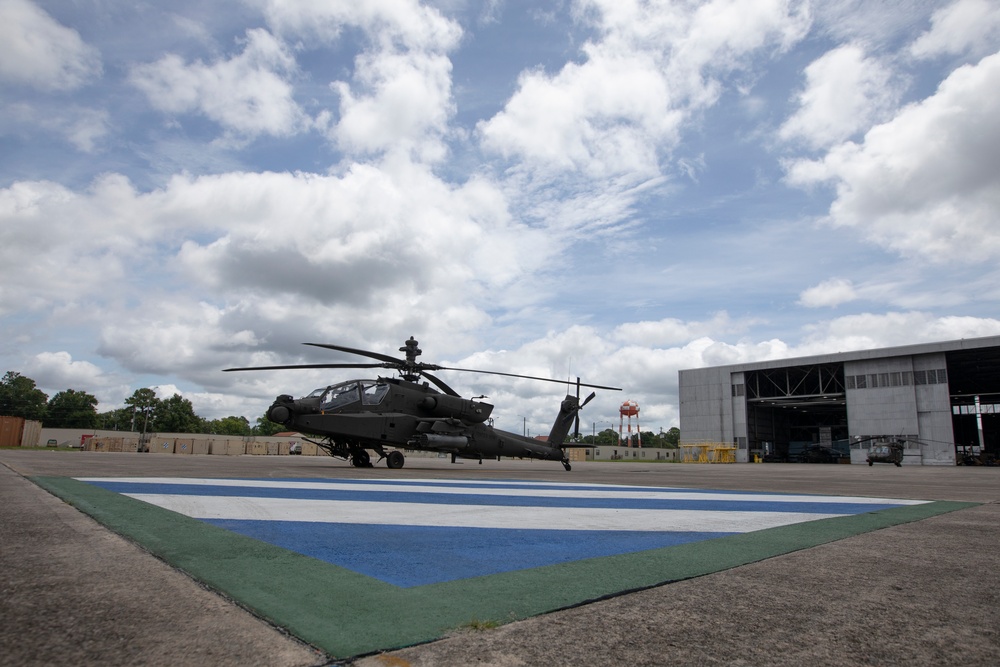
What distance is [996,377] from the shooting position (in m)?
45.2

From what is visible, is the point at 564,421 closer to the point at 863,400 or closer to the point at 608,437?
the point at 863,400

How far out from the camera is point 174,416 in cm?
9544

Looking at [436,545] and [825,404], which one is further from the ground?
[825,404]

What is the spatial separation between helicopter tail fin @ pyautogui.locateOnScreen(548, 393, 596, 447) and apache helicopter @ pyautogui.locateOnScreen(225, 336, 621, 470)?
67.1 inches

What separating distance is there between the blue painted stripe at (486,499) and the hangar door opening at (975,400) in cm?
3981

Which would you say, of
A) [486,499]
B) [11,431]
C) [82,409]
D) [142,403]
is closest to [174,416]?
[142,403]

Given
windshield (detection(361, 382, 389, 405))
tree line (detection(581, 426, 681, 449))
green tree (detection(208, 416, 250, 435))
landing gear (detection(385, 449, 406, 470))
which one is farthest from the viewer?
tree line (detection(581, 426, 681, 449))

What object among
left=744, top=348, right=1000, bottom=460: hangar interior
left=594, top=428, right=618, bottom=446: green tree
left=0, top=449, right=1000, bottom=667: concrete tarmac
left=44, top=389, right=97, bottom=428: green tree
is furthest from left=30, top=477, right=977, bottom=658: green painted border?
left=594, top=428, right=618, bottom=446: green tree

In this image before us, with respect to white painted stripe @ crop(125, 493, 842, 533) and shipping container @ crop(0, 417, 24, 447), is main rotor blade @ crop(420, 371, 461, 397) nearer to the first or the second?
white painted stripe @ crop(125, 493, 842, 533)

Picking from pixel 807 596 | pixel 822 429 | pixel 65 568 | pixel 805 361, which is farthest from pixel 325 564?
pixel 822 429

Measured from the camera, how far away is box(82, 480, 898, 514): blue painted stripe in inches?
242

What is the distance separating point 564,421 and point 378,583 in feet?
54.3

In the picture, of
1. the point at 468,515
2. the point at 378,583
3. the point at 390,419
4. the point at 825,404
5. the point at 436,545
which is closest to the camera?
the point at 378,583

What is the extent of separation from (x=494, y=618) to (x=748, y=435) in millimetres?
49545
